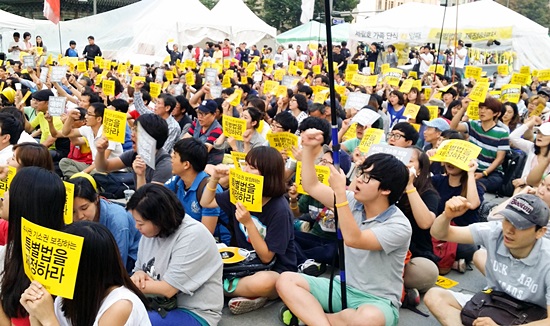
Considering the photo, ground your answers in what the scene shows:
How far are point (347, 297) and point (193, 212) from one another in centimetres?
148

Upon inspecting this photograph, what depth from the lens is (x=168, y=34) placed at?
72.5 feet

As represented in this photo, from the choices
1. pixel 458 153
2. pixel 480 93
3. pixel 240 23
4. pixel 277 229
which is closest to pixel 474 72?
pixel 480 93

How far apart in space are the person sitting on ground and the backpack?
374cm

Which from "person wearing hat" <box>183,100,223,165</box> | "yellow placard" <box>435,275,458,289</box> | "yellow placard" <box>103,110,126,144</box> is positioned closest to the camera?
"yellow placard" <box>435,275,458,289</box>

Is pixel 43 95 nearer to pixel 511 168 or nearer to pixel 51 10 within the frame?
pixel 511 168

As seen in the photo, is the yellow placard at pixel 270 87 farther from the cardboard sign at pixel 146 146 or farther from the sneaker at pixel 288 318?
the sneaker at pixel 288 318

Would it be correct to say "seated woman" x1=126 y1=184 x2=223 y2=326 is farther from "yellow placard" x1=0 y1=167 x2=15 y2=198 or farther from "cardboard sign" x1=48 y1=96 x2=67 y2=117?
"cardboard sign" x1=48 y1=96 x2=67 y2=117

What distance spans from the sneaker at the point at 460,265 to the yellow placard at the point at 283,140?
5.61 ft

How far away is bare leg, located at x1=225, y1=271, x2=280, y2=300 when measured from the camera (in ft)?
12.1

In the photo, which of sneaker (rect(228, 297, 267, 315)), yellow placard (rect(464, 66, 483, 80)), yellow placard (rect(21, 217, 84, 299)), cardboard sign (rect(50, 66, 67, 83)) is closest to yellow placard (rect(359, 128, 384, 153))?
sneaker (rect(228, 297, 267, 315))

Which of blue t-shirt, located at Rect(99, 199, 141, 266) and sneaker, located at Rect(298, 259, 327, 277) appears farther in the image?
sneaker, located at Rect(298, 259, 327, 277)

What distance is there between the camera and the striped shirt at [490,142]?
6320 mm

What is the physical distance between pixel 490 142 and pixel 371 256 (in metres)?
3.80

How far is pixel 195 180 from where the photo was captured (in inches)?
167
